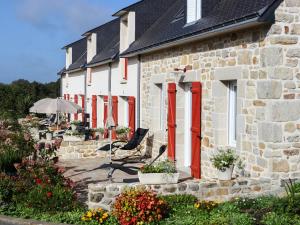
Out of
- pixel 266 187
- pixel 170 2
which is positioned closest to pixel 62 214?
pixel 266 187

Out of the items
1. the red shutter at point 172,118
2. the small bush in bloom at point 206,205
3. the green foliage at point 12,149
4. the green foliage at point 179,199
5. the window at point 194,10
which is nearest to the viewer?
the small bush in bloom at point 206,205

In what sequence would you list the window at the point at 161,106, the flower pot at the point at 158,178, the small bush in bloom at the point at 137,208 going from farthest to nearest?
the window at the point at 161,106 < the flower pot at the point at 158,178 < the small bush in bloom at the point at 137,208

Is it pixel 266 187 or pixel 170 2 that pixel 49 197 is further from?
pixel 170 2

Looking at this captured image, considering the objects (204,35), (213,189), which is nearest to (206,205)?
(213,189)

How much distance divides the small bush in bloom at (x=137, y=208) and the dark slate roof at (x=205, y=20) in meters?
3.32

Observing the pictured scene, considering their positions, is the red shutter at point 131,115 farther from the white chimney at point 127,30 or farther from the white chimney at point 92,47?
the white chimney at point 92,47

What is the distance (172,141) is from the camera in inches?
496

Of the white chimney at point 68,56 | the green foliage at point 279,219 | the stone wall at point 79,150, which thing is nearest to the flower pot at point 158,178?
the green foliage at point 279,219

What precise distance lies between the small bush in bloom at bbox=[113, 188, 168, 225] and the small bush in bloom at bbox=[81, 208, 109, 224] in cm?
16

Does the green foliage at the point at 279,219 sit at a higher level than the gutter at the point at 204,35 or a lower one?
lower

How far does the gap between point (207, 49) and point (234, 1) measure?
1.12 metres

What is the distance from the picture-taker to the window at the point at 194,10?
11492 mm

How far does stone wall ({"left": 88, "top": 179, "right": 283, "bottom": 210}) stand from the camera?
25.5 feet

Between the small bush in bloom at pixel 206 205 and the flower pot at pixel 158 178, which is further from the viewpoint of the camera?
the flower pot at pixel 158 178
